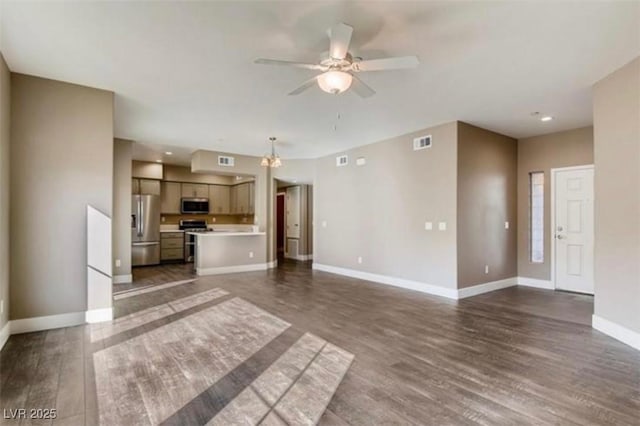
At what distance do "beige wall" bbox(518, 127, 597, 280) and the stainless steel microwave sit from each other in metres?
8.27

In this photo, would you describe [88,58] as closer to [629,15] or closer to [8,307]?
[8,307]

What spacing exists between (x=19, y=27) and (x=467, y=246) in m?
5.97

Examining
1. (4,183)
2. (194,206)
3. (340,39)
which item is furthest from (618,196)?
(194,206)

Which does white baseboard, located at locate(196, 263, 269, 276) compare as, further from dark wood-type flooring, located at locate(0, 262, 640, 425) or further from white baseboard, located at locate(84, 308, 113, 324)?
white baseboard, located at locate(84, 308, 113, 324)

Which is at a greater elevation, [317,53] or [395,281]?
[317,53]

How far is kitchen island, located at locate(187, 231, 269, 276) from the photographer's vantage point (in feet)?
24.3

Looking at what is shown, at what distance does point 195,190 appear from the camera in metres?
10.1

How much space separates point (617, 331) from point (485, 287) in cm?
228

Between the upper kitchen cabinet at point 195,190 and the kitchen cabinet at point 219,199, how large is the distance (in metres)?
0.15

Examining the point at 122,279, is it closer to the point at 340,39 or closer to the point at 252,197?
the point at 252,197

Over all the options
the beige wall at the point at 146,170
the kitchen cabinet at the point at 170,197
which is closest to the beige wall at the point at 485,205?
the beige wall at the point at 146,170

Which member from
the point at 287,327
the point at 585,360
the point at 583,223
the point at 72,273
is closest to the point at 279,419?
the point at 287,327

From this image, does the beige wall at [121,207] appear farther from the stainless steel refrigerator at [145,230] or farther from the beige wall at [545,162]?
the beige wall at [545,162]

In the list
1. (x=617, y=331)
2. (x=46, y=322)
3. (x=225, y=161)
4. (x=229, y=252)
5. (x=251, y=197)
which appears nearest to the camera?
(x=617, y=331)
